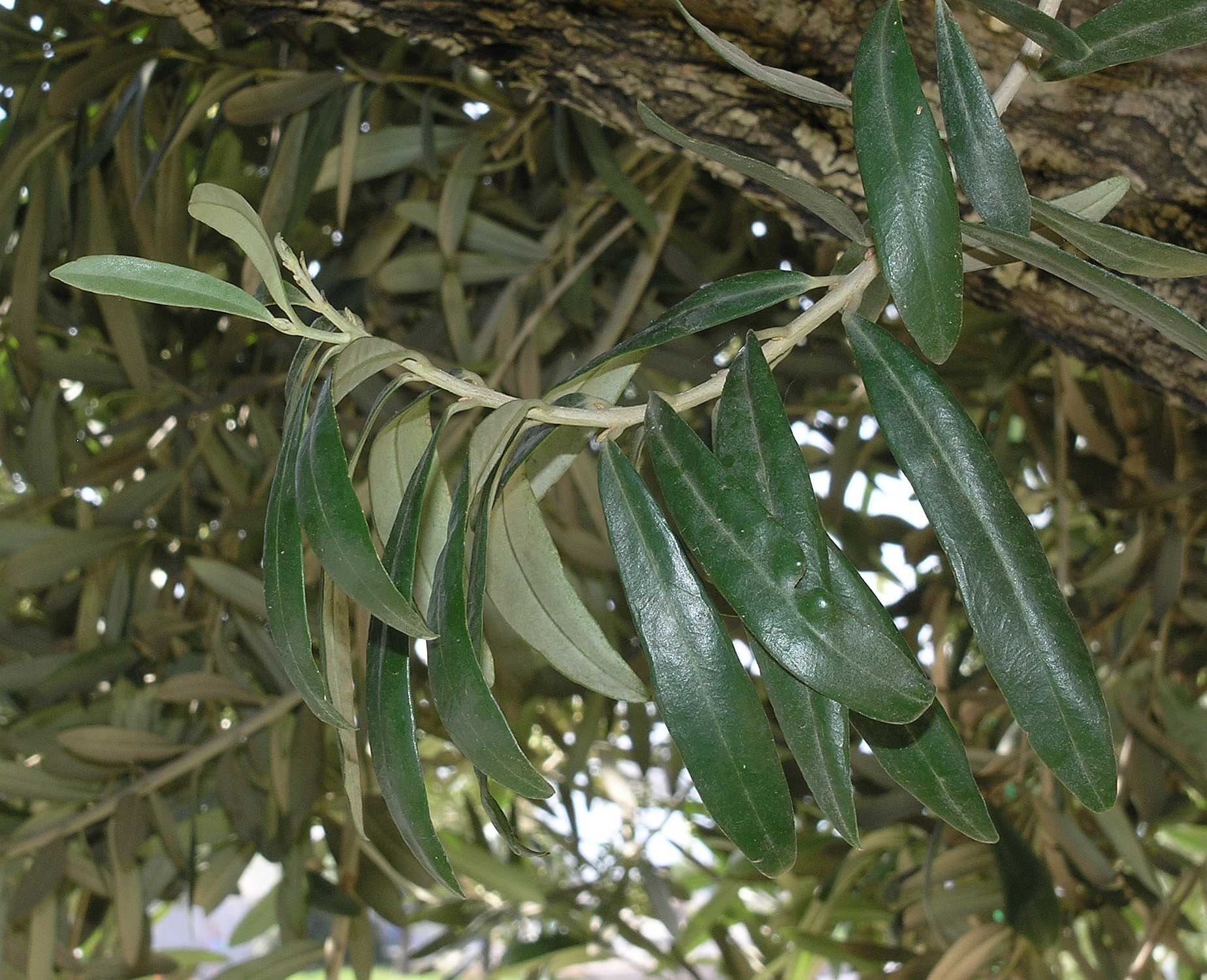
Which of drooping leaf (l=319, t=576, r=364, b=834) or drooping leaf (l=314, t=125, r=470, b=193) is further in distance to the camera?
drooping leaf (l=314, t=125, r=470, b=193)

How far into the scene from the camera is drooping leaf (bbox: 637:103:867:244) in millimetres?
324

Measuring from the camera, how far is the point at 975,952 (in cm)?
78

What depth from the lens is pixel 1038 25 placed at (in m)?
0.29

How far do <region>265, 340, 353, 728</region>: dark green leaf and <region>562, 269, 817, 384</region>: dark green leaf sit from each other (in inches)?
3.5

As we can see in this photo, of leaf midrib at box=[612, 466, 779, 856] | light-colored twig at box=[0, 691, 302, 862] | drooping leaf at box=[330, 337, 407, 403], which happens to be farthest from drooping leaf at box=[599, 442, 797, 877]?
light-colored twig at box=[0, 691, 302, 862]

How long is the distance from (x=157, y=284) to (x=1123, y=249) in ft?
0.84

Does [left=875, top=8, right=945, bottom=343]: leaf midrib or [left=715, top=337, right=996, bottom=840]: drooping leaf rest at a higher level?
[left=875, top=8, right=945, bottom=343]: leaf midrib

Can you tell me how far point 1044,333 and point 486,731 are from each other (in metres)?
0.37

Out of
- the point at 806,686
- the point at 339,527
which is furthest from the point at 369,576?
the point at 806,686

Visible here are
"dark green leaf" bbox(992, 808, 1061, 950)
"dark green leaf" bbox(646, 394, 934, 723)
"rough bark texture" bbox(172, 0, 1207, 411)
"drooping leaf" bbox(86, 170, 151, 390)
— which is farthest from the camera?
"drooping leaf" bbox(86, 170, 151, 390)

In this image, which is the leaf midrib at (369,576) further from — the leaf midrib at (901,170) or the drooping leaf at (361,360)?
the leaf midrib at (901,170)

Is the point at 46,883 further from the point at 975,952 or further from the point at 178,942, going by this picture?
the point at 178,942

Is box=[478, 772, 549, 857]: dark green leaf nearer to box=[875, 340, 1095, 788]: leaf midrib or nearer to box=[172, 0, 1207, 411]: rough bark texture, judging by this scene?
box=[875, 340, 1095, 788]: leaf midrib

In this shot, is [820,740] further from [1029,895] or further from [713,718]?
[1029,895]
